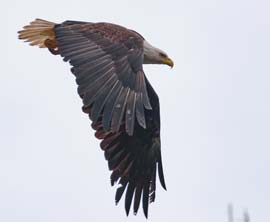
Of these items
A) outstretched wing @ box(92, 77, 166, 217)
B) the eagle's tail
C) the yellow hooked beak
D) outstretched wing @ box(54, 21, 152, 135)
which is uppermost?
the eagle's tail

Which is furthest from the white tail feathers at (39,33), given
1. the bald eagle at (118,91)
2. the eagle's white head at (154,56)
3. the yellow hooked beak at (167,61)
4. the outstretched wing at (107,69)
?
the yellow hooked beak at (167,61)

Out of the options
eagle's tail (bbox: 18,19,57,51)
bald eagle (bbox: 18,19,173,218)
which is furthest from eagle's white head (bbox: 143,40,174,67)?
eagle's tail (bbox: 18,19,57,51)

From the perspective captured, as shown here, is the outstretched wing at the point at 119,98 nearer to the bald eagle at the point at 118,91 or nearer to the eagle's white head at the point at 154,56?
the bald eagle at the point at 118,91

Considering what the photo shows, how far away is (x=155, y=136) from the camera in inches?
543

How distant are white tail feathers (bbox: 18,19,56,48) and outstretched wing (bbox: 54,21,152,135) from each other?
59cm

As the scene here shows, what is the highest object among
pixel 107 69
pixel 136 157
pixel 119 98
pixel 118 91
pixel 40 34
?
pixel 40 34

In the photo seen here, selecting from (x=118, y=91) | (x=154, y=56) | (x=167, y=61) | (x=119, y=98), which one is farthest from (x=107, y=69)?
(x=167, y=61)

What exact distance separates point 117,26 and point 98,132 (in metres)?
1.25

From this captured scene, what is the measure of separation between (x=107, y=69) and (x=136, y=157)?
1.81m

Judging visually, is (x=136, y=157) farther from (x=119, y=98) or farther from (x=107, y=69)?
→ (x=119, y=98)

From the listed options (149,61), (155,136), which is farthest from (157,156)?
(149,61)

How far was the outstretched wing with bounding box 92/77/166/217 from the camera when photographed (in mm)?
13109

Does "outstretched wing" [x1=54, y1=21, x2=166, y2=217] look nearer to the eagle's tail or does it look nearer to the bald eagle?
the bald eagle

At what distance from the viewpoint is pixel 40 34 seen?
14.2 m
